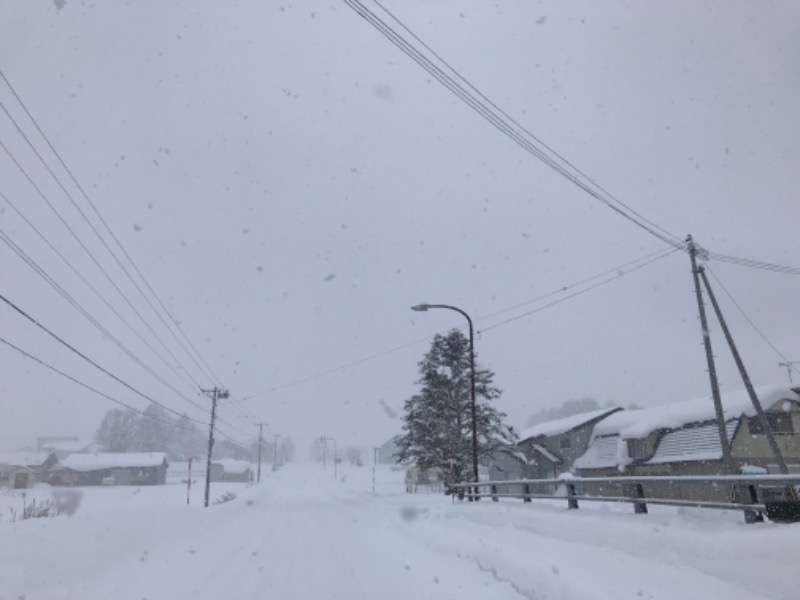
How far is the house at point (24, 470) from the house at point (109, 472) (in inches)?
92.6

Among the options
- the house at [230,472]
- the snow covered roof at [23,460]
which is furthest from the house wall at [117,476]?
the house at [230,472]

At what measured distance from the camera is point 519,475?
51.7 m

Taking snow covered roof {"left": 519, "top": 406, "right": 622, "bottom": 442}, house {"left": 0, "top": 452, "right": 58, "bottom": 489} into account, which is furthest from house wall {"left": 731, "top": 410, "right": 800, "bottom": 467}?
house {"left": 0, "top": 452, "right": 58, "bottom": 489}

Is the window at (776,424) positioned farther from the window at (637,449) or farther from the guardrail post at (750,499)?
the guardrail post at (750,499)

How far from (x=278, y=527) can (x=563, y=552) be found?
36.9 feet

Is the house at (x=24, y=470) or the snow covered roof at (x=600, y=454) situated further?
the house at (x=24, y=470)

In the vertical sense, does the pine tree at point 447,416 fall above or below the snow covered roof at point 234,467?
above

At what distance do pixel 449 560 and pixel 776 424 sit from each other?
32.5 meters

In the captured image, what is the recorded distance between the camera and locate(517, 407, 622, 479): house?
152ft

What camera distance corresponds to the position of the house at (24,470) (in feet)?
262

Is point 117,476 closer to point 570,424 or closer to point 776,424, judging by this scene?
point 570,424

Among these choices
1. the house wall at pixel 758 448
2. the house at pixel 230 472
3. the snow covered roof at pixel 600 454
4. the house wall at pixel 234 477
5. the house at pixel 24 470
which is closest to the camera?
the house wall at pixel 758 448

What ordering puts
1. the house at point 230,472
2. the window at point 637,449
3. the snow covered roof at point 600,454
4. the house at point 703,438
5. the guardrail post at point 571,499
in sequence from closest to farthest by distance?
1. the guardrail post at point 571,499
2. the house at point 703,438
3. the window at point 637,449
4. the snow covered roof at point 600,454
5. the house at point 230,472

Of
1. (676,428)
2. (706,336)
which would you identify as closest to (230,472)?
(676,428)
